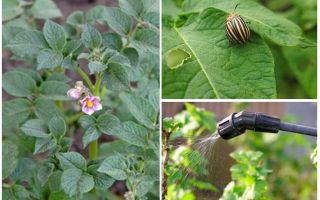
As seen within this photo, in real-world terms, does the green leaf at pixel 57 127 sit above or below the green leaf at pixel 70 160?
above

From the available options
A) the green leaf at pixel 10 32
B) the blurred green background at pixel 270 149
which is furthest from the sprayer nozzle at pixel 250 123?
the green leaf at pixel 10 32

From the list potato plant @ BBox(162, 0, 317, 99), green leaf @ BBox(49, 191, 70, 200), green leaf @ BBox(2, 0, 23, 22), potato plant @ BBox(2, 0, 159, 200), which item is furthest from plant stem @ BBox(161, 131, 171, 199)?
green leaf @ BBox(2, 0, 23, 22)

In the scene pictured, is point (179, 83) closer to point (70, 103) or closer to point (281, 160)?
point (70, 103)

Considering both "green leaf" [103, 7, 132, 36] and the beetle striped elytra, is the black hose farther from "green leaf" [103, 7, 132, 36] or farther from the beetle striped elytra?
"green leaf" [103, 7, 132, 36]

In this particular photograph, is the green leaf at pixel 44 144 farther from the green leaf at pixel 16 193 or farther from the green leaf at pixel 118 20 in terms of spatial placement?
the green leaf at pixel 118 20

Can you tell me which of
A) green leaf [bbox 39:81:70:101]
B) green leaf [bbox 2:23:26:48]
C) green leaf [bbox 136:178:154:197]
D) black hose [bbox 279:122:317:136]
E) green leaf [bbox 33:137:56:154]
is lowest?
green leaf [bbox 136:178:154:197]

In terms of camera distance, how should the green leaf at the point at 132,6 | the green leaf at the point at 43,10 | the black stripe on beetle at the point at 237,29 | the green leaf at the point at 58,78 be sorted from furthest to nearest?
1. the green leaf at the point at 43,10
2. the green leaf at the point at 58,78
3. the green leaf at the point at 132,6
4. the black stripe on beetle at the point at 237,29
